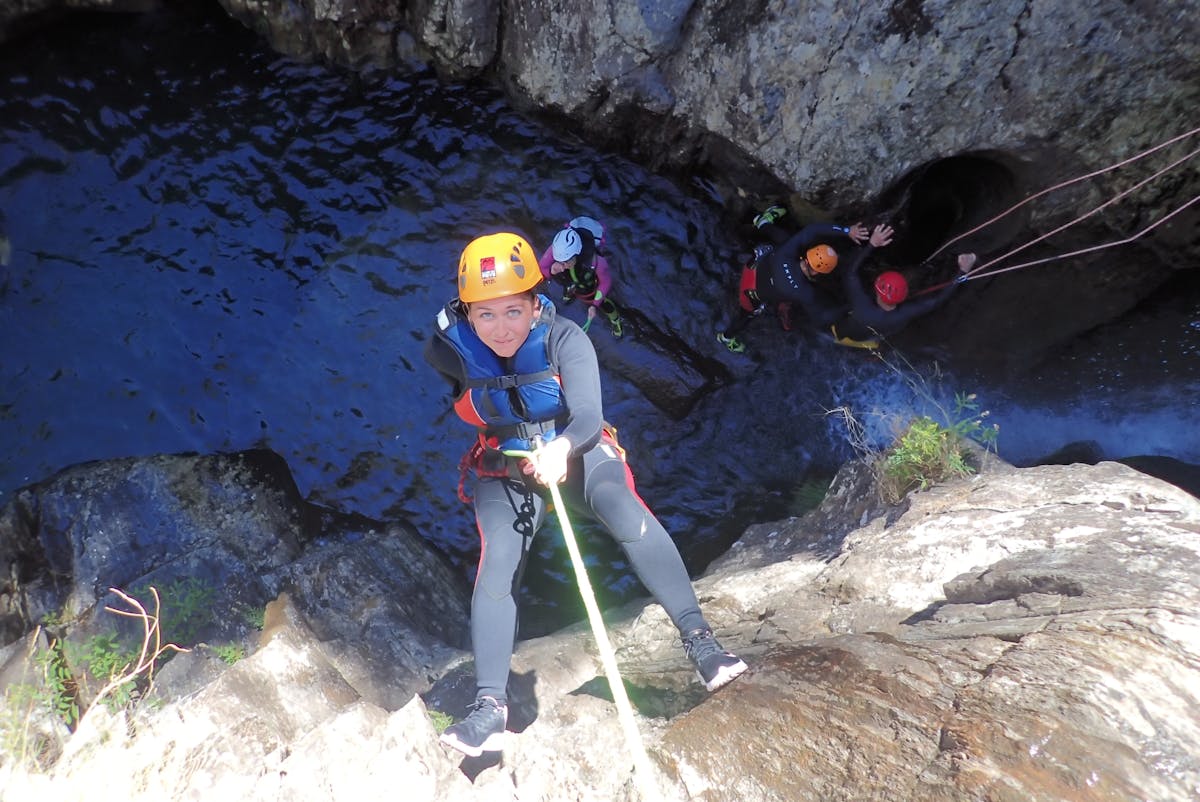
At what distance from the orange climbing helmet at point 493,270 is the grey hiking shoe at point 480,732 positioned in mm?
2067

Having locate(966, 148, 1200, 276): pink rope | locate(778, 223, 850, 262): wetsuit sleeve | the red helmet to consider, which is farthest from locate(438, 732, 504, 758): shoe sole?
locate(966, 148, 1200, 276): pink rope

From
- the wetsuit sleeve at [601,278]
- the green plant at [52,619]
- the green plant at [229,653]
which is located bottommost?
the green plant at [229,653]

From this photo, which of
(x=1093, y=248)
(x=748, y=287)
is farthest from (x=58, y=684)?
(x=1093, y=248)

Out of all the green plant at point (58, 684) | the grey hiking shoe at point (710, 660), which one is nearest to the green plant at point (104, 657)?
the green plant at point (58, 684)

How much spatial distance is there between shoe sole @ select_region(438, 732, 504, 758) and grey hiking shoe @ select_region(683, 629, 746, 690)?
3.30 feet

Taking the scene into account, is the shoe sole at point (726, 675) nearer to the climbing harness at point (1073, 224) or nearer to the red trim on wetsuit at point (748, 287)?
the red trim on wetsuit at point (748, 287)

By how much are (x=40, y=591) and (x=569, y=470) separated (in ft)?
13.6

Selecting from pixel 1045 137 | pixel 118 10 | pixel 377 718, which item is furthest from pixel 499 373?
pixel 118 10

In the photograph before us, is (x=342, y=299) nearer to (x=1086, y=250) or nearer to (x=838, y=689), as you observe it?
(x=838, y=689)

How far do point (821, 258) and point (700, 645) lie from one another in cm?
366

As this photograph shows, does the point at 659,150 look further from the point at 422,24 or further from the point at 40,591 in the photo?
the point at 40,591

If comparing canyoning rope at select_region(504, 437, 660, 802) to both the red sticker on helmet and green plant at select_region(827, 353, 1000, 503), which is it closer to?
the red sticker on helmet

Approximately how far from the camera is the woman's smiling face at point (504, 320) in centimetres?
351

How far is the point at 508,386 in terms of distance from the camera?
12.2 feet
